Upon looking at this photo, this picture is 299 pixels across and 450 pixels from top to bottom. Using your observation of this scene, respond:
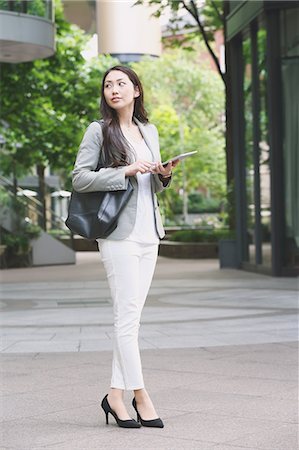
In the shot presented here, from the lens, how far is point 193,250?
1180 inches

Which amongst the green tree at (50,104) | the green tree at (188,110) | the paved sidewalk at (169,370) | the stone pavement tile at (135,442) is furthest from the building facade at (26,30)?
the green tree at (188,110)

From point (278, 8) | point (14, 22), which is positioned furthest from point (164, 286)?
point (14, 22)

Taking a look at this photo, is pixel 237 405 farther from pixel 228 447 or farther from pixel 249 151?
pixel 249 151

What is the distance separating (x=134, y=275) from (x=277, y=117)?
13571 millimetres

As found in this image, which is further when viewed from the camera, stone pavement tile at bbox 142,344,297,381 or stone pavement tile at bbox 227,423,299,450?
stone pavement tile at bbox 142,344,297,381

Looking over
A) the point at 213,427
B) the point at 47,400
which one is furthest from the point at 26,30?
the point at 213,427

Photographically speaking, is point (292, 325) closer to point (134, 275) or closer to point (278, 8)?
point (134, 275)

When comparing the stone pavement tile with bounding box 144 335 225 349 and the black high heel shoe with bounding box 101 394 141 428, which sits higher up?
the black high heel shoe with bounding box 101 394 141 428

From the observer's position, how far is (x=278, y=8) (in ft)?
61.0

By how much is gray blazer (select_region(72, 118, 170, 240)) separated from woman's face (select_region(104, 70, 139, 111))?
165 millimetres

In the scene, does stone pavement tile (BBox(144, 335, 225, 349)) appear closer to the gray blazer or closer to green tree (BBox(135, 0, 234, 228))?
the gray blazer

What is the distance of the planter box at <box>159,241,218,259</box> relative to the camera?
29.6 m

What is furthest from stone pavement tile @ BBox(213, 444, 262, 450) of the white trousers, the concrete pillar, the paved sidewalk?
the concrete pillar

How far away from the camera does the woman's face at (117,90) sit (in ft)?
19.0
